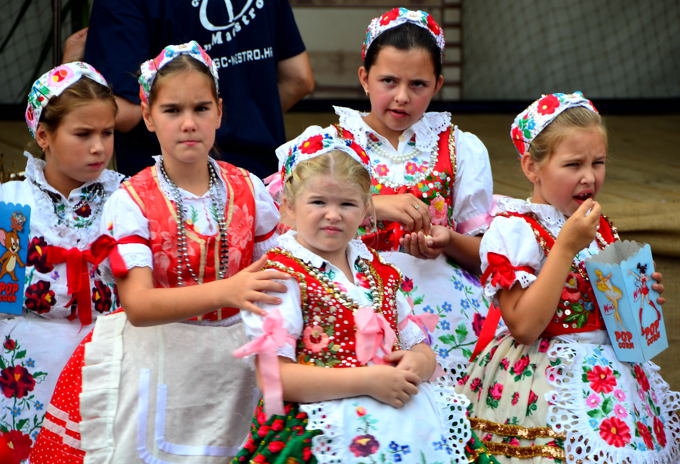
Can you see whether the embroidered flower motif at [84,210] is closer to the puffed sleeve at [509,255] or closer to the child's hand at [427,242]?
the child's hand at [427,242]

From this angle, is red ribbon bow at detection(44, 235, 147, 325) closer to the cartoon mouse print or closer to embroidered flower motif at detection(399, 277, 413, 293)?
the cartoon mouse print

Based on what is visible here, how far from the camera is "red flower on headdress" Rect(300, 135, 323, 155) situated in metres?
3.03

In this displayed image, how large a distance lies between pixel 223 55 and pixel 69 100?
27.8 inches

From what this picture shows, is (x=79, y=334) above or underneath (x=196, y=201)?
underneath

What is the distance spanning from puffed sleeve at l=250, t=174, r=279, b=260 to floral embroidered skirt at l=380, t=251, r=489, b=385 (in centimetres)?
41

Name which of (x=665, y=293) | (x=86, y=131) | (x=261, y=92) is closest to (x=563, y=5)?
(x=665, y=293)

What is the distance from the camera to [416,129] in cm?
376

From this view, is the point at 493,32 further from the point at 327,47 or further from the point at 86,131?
the point at 86,131

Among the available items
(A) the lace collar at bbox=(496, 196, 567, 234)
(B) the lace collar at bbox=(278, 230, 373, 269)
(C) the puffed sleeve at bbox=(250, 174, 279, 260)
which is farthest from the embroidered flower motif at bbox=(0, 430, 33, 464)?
(A) the lace collar at bbox=(496, 196, 567, 234)

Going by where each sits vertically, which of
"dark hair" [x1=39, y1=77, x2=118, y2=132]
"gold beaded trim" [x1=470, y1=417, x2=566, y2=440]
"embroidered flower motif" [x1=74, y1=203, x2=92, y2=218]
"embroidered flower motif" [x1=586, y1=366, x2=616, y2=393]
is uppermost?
"dark hair" [x1=39, y1=77, x2=118, y2=132]

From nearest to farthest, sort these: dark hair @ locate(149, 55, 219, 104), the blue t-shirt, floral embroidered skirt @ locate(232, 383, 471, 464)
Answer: floral embroidered skirt @ locate(232, 383, 471, 464) < dark hair @ locate(149, 55, 219, 104) < the blue t-shirt

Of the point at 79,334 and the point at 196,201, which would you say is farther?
the point at 79,334

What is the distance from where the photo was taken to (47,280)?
3559 millimetres

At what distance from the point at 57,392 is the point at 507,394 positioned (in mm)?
1168
